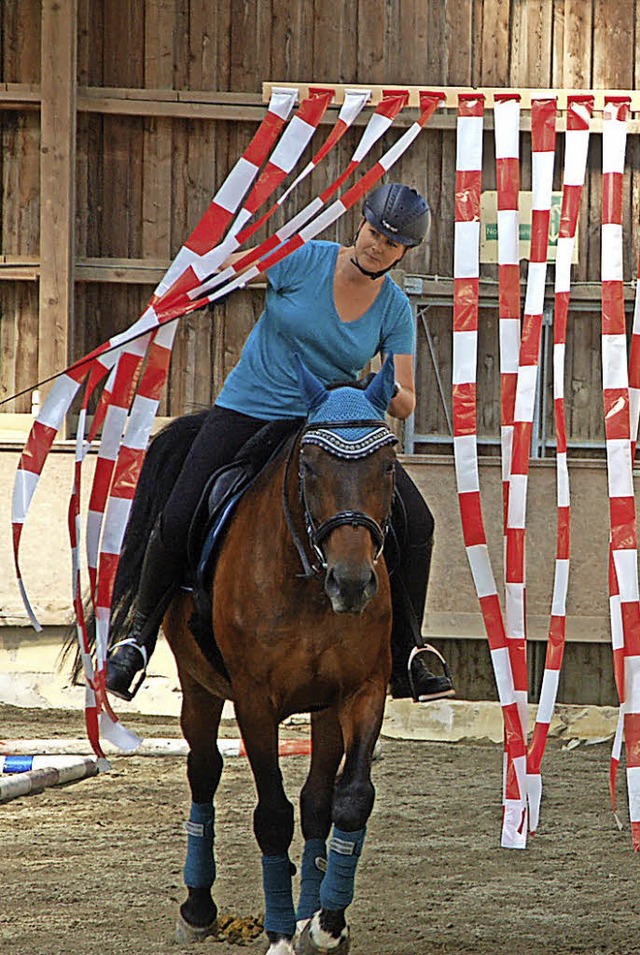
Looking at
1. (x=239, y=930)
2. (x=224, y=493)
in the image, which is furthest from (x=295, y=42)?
(x=239, y=930)

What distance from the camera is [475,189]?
350 centimetres

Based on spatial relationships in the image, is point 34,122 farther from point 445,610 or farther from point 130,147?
point 445,610

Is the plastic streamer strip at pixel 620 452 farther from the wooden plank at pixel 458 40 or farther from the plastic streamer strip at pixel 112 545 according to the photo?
the wooden plank at pixel 458 40

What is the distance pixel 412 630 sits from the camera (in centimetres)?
352

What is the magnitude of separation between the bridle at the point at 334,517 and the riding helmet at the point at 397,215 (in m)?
0.56

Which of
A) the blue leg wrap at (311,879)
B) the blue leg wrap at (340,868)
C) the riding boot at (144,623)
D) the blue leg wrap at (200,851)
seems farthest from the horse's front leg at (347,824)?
the riding boot at (144,623)

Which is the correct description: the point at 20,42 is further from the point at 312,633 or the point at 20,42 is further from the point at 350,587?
the point at 350,587

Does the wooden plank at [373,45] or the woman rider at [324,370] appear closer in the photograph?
the woman rider at [324,370]

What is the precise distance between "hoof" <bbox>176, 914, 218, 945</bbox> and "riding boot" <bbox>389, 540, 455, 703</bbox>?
796mm

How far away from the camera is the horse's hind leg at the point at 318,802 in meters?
3.42

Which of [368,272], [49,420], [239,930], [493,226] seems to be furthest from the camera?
[493,226]

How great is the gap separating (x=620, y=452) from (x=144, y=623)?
133cm

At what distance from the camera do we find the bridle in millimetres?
2838

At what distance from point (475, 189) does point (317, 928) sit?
181 cm
